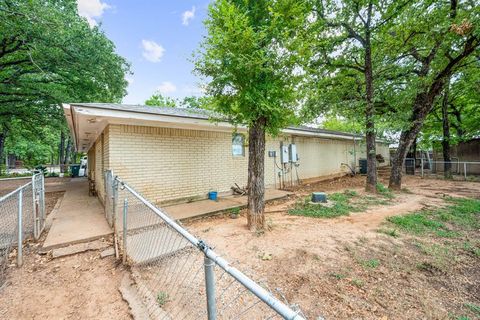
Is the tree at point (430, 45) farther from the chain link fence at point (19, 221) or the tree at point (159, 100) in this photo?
the tree at point (159, 100)

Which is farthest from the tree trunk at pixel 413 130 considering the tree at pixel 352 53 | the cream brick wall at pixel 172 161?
the cream brick wall at pixel 172 161

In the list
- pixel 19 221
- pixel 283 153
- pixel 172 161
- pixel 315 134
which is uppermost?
pixel 315 134

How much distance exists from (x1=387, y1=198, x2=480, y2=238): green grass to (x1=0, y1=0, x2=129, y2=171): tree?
1123 cm

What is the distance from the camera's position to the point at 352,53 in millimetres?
9016

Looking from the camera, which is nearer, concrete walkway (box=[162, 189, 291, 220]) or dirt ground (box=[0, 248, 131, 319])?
dirt ground (box=[0, 248, 131, 319])

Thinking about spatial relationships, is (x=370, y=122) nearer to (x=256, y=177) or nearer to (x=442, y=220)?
(x=442, y=220)

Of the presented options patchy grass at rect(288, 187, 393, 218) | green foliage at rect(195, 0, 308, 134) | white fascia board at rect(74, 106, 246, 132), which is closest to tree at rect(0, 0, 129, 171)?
white fascia board at rect(74, 106, 246, 132)

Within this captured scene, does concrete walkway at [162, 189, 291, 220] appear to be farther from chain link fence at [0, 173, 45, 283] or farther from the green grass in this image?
the green grass

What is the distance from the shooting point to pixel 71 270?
304 cm

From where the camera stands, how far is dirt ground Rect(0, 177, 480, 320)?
7.44 ft

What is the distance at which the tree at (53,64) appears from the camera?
7.66 m

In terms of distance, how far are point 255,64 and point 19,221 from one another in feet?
14.8

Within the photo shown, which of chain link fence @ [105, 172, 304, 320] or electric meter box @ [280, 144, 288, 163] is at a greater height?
electric meter box @ [280, 144, 288, 163]

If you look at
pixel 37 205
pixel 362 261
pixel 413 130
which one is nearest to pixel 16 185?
pixel 37 205
